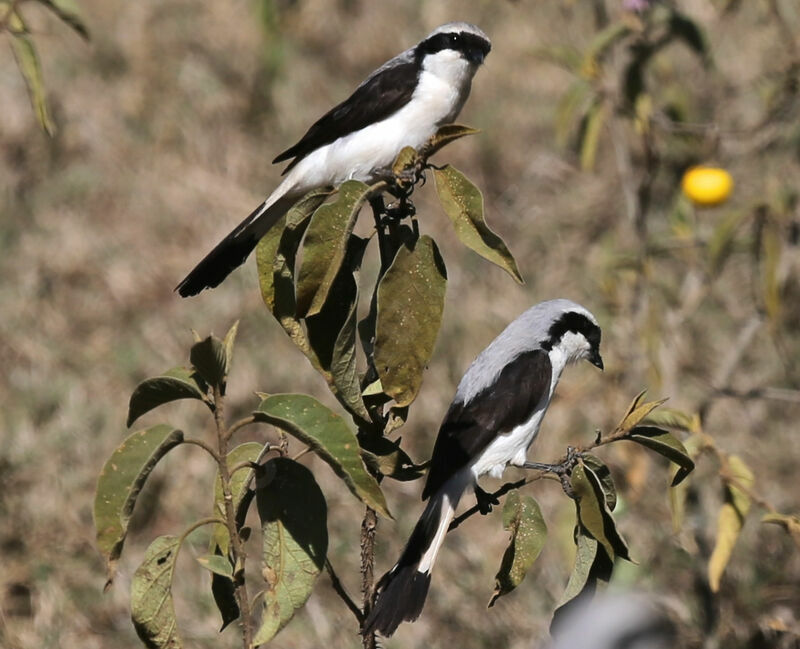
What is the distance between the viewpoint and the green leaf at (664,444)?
221cm

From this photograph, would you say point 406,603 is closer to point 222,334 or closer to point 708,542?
point 708,542

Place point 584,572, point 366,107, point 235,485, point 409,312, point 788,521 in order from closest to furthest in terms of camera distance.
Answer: point 409,312
point 584,572
point 235,485
point 788,521
point 366,107

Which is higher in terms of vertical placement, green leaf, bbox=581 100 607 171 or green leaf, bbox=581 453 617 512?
green leaf, bbox=581 453 617 512

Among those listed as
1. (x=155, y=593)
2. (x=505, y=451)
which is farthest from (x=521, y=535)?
(x=505, y=451)

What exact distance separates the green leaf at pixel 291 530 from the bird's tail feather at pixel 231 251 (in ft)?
2.39

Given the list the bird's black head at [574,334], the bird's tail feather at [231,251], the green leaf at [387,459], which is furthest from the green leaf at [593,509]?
the bird's black head at [574,334]

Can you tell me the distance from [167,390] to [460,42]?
6.57ft

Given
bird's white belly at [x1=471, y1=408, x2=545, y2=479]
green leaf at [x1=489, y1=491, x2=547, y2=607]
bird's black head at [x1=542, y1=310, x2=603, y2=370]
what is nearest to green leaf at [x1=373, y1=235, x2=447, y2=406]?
green leaf at [x1=489, y1=491, x2=547, y2=607]

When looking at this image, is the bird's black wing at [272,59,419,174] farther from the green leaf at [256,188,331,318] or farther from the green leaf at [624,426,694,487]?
the green leaf at [624,426,694,487]

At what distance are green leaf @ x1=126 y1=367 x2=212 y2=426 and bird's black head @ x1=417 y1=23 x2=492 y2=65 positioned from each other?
192cm

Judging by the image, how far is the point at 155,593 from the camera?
2.14 metres

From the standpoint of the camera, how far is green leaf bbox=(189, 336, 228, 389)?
1.96 metres

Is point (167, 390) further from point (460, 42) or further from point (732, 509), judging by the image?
point (460, 42)

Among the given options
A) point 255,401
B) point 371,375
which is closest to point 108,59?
point 255,401
